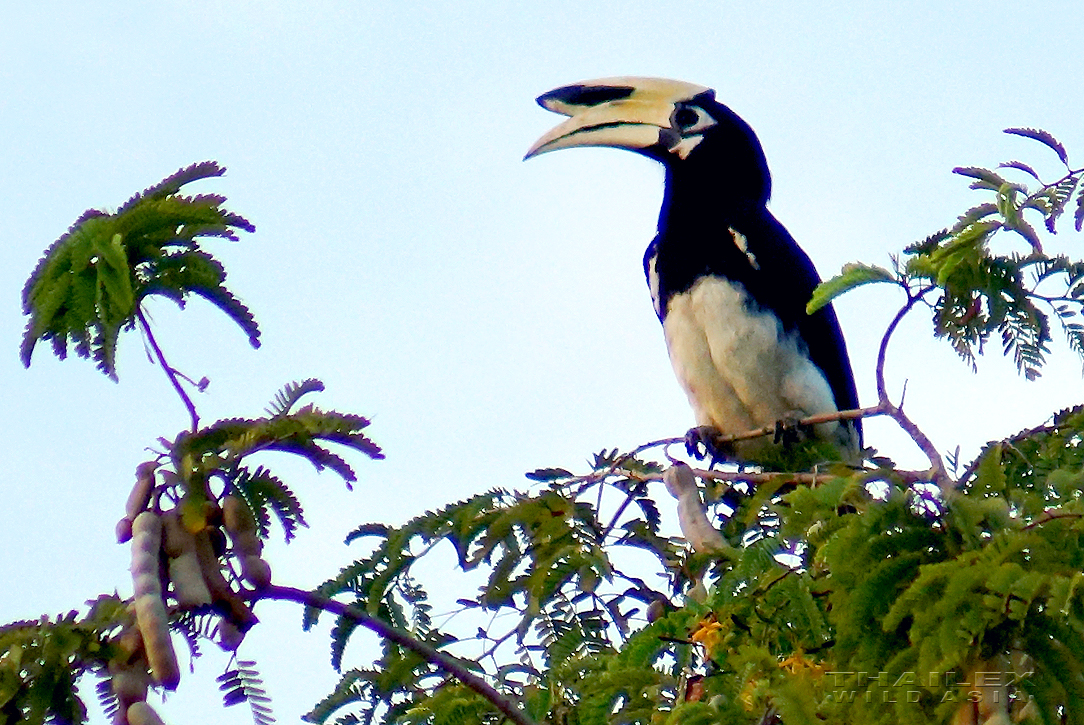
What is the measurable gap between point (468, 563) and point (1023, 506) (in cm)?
149

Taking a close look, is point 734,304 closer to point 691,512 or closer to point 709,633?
point 691,512

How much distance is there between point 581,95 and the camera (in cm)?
699

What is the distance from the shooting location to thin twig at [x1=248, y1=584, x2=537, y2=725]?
2.51 meters

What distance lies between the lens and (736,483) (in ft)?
13.8

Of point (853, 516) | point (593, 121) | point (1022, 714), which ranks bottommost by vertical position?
point (1022, 714)

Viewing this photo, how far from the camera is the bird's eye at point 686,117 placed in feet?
23.0

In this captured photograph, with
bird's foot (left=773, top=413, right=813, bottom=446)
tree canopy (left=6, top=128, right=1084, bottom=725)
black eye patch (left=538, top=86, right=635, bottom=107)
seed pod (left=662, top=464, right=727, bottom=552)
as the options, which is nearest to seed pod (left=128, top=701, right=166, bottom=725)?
tree canopy (left=6, top=128, right=1084, bottom=725)

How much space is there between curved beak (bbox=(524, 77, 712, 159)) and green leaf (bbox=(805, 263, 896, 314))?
144 inches

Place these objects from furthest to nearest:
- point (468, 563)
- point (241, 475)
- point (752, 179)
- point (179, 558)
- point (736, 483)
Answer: point (752, 179), point (736, 483), point (468, 563), point (241, 475), point (179, 558)

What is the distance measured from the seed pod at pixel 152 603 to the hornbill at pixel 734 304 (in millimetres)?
3534

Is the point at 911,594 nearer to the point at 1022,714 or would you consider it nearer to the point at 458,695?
the point at 1022,714

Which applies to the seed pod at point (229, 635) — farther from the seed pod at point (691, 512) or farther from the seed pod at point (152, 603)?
the seed pod at point (691, 512)

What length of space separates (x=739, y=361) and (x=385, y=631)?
140 inches

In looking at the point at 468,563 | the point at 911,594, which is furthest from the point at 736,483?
the point at 911,594
